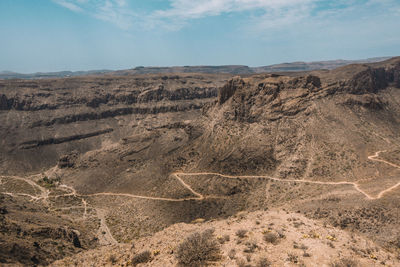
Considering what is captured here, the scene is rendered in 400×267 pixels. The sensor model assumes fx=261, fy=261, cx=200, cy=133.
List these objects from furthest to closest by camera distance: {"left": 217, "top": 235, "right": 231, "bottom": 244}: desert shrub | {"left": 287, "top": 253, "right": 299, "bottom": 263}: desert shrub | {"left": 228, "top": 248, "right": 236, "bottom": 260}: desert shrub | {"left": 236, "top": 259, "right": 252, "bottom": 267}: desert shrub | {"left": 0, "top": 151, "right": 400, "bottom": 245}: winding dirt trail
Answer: {"left": 0, "top": 151, "right": 400, "bottom": 245}: winding dirt trail < {"left": 217, "top": 235, "right": 231, "bottom": 244}: desert shrub < {"left": 228, "top": 248, "right": 236, "bottom": 260}: desert shrub < {"left": 287, "top": 253, "right": 299, "bottom": 263}: desert shrub < {"left": 236, "top": 259, "right": 252, "bottom": 267}: desert shrub

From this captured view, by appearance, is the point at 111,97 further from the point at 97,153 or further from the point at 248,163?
the point at 248,163

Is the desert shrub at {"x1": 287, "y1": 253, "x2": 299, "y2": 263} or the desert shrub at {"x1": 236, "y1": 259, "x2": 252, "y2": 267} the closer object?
the desert shrub at {"x1": 236, "y1": 259, "x2": 252, "y2": 267}

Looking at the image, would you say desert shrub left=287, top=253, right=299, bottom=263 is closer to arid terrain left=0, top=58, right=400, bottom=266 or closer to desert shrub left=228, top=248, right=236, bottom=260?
arid terrain left=0, top=58, right=400, bottom=266

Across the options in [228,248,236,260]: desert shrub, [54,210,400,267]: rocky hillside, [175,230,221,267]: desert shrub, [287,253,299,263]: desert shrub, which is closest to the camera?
[287,253,299,263]: desert shrub

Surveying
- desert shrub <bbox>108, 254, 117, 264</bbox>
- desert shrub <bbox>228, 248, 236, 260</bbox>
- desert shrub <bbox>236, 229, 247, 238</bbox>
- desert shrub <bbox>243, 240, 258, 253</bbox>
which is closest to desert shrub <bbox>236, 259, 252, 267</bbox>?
desert shrub <bbox>228, 248, 236, 260</bbox>

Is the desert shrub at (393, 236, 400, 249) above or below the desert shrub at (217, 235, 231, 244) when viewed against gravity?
below

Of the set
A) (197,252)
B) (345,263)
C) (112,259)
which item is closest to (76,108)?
(112,259)
